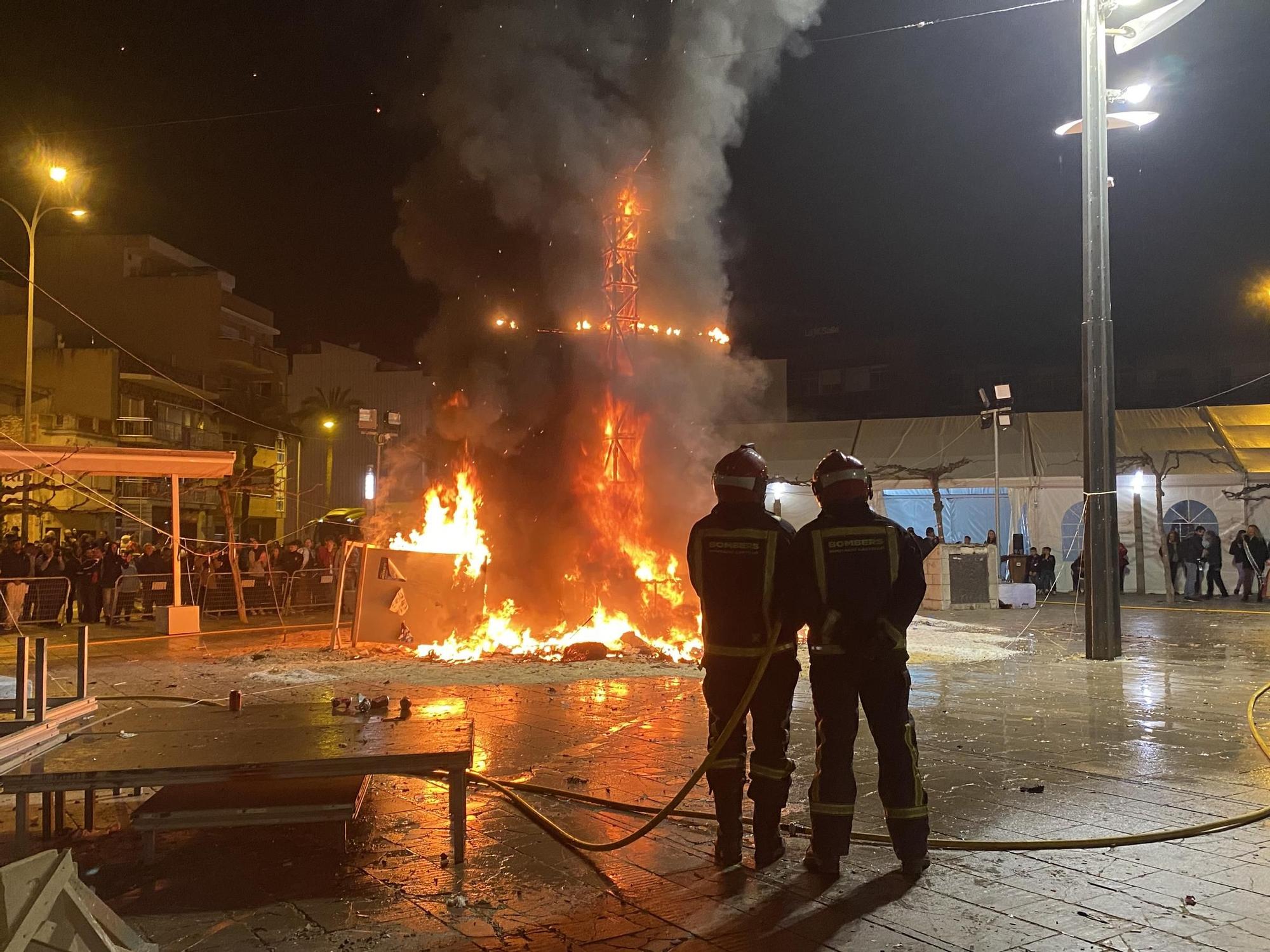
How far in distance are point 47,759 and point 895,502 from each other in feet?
78.2

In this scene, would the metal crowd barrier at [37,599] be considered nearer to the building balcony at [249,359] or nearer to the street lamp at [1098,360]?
the street lamp at [1098,360]

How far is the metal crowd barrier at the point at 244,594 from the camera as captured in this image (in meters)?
18.2

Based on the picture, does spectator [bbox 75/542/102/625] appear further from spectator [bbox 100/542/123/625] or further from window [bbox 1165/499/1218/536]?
window [bbox 1165/499/1218/536]

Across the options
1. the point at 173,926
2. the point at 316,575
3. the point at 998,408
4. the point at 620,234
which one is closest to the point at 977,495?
the point at 998,408

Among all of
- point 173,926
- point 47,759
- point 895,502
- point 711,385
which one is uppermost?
point 711,385

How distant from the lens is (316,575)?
20.3 meters

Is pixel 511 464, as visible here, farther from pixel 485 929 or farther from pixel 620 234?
pixel 485 929

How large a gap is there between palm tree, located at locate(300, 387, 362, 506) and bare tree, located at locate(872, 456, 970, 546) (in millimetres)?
23869

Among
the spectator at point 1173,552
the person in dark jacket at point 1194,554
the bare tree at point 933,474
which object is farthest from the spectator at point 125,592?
the person in dark jacket at point 1194,554

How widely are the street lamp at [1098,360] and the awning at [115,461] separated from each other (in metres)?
12.6

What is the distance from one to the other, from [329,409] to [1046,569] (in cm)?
3184

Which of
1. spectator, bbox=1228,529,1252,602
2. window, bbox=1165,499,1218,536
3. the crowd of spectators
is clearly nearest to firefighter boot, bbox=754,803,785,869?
the crowd of spectators

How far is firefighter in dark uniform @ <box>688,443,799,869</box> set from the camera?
440cm

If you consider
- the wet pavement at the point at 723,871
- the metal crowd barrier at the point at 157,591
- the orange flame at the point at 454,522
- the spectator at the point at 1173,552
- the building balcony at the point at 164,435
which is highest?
the building balcony at the point at 164,435
